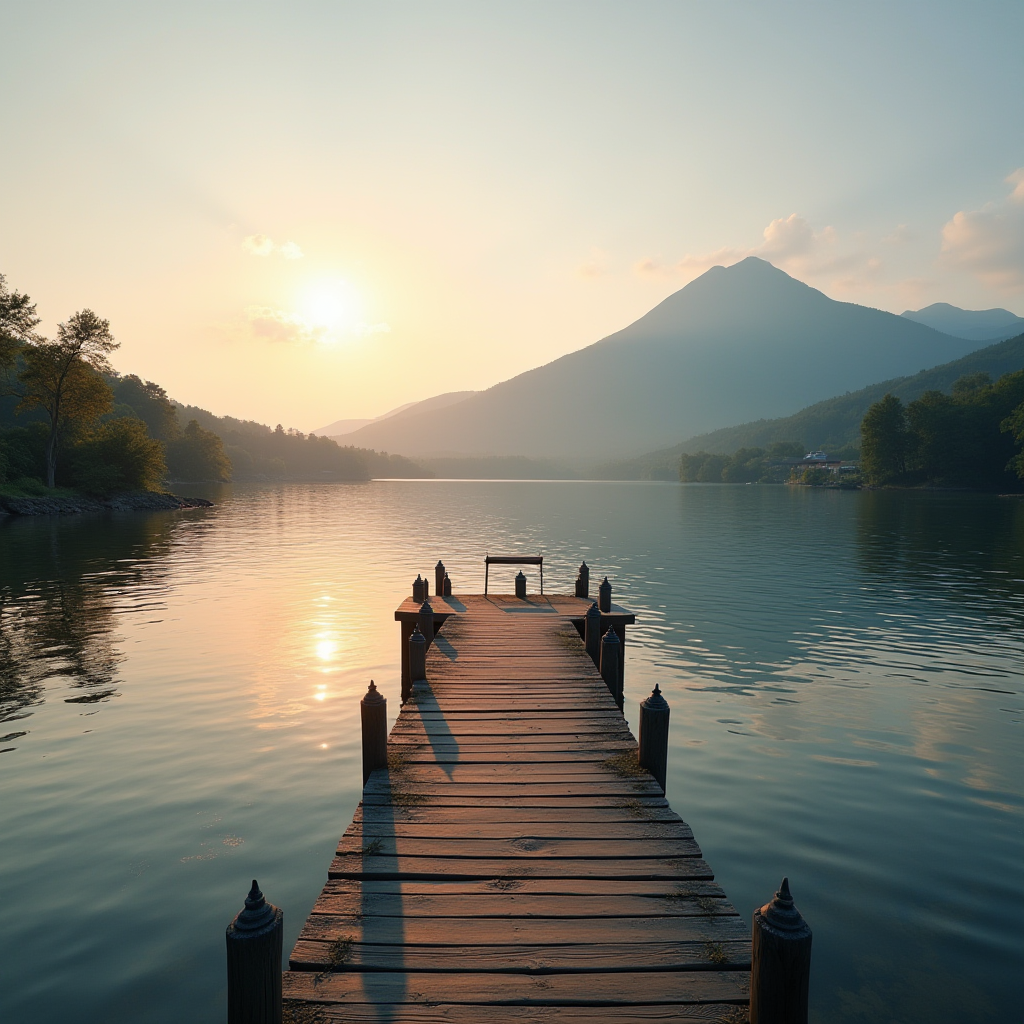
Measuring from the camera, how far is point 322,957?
4.90 metres

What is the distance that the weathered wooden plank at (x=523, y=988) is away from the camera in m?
4.56

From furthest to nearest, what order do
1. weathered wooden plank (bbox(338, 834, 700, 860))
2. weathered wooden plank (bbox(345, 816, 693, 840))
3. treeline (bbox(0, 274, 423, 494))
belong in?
treeline (bbox(0, 274, 423, 494)), weathered wooden plank (bbox(345, 816, 693, 840)), weathered wooden plank (bbox(338, 834, 700, 860))

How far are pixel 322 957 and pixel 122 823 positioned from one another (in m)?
6.50

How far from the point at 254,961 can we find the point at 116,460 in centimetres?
9038

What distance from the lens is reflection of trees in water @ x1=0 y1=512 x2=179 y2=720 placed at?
16.2 meters

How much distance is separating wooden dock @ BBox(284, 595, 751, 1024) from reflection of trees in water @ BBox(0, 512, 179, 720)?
11.3m

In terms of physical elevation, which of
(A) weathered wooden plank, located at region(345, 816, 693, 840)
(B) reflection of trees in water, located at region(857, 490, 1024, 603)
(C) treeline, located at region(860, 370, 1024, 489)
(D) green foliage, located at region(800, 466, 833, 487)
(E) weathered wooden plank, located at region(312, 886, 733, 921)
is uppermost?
(C) treeline, located at region(860, 370, 1024, 489)

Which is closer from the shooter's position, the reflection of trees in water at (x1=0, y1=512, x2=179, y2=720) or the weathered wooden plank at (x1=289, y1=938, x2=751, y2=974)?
the weathered wooden plank at (x1=289, y1=938, x2=751, y2=974)

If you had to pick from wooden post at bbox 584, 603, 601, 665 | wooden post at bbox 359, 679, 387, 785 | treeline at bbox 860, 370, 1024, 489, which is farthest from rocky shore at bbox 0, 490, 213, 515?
treeline at bbox 860, 370, 1024, 489

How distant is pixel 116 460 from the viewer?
79.9 m

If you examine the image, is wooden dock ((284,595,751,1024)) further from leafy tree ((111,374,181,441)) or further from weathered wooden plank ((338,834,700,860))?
leafy tree ((111,374,181,441))

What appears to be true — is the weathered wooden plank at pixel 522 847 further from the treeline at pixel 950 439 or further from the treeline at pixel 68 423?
the treeline at pixel 950 439

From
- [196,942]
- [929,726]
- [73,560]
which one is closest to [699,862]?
[196,942]

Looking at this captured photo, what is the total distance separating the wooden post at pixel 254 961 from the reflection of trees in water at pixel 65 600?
13.0m
